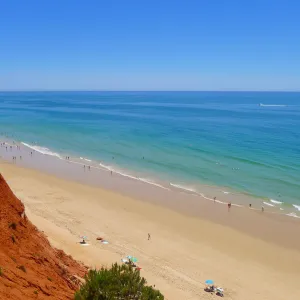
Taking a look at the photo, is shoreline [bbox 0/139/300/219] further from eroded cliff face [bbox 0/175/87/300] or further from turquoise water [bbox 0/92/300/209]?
eroded cliff face [bbox 0/175/87/300]

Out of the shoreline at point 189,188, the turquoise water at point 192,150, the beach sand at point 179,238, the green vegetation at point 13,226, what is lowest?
A: the beach sand at point 179,238

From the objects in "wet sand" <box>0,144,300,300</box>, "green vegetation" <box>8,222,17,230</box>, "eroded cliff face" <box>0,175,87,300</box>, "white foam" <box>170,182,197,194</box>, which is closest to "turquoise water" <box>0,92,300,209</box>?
"white foam" <box>170,182,197,194</box>

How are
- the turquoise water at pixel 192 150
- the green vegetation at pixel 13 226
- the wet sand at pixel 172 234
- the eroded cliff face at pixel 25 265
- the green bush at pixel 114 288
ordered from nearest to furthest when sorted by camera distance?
the green bush at pixel 114 288 < the eroded cliff face at pixel 25 265 < the green vegetation at pixel 13 226 < the wet sand at pixel 172 234 < the turquoise water at pixel 192 150

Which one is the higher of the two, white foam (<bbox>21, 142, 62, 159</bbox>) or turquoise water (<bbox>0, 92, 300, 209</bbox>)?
turquoise water (<bbox>0, 92, 300, 209</bbox>)

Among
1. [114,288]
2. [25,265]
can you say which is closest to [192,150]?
[25,265]

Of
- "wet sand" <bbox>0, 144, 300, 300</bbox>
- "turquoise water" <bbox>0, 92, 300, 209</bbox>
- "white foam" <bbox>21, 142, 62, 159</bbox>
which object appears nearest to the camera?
"wet sand" <bbox>0, 144, 300, 300</bbox>

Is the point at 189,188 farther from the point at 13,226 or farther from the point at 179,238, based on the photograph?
the point at 13,226

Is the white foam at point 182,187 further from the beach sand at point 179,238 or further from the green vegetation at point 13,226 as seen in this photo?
the green vegetation at point 13,226

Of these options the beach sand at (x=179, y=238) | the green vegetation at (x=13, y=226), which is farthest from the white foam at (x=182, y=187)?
the green vegetation at (x=13, y=226)
